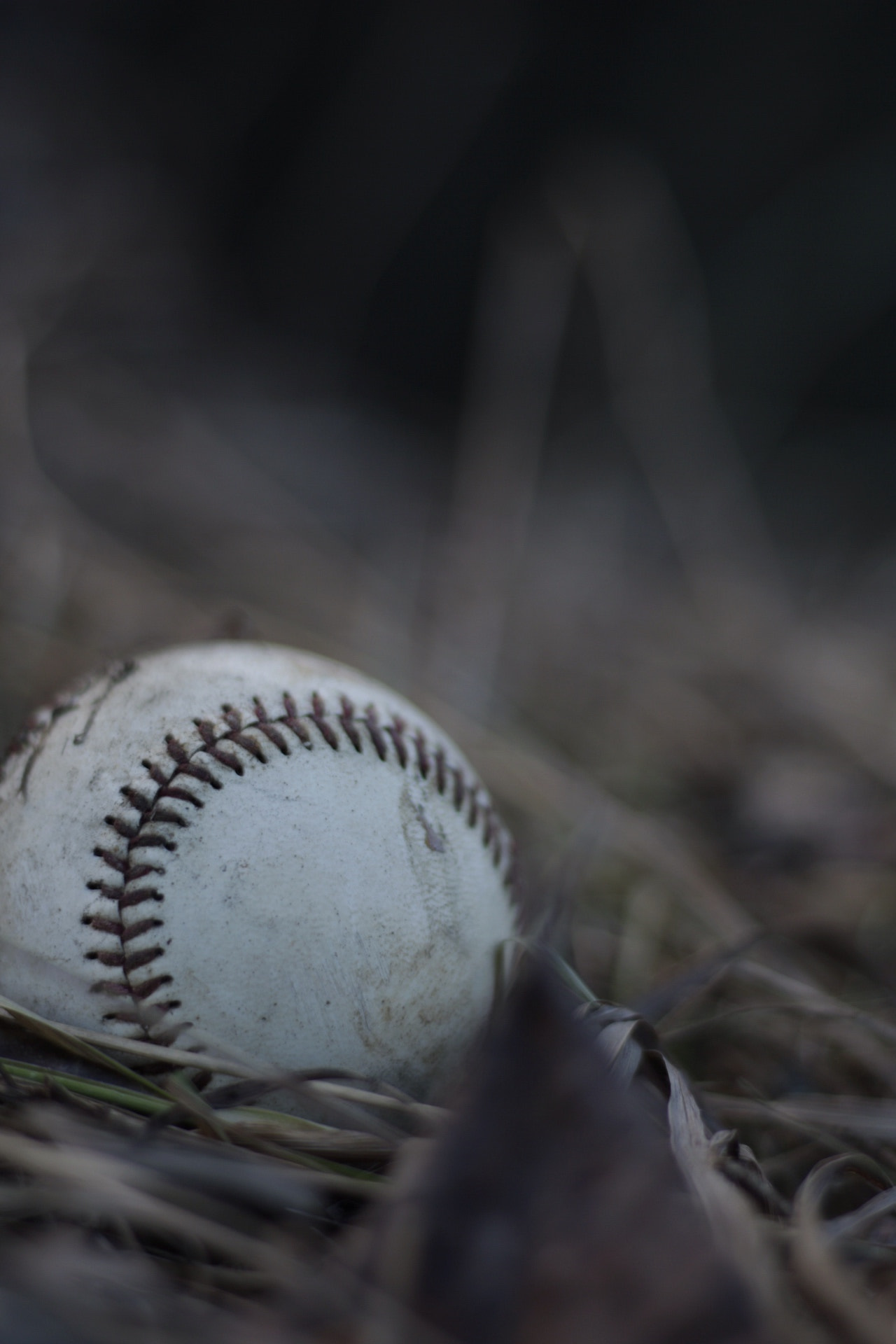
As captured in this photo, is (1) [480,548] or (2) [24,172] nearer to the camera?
(1) [480,548]

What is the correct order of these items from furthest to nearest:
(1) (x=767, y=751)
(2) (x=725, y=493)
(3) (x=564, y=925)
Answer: (2) (x=725, y=493)
(1) (x=767, y=751)
(3) (x=564, y=925)

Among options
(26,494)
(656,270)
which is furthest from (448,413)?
(26,494)

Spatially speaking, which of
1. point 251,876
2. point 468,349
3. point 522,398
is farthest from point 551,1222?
point 468,349

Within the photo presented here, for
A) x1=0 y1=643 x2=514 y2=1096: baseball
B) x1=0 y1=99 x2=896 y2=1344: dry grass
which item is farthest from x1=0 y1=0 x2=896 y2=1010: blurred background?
x1=0 y1=643 x2=514 y2=1096: baseball

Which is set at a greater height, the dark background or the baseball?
the dark background

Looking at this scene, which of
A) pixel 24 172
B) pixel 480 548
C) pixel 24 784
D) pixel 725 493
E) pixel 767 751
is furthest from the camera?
pixel 725 493

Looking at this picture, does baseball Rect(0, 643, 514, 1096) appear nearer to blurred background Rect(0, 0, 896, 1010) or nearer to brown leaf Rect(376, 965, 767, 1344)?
blurred background Rect(0, 0, 896, 1010)

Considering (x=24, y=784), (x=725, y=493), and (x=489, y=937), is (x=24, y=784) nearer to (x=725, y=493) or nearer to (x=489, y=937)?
(x=489, y=937)

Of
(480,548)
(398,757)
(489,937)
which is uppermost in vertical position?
(480,548)
